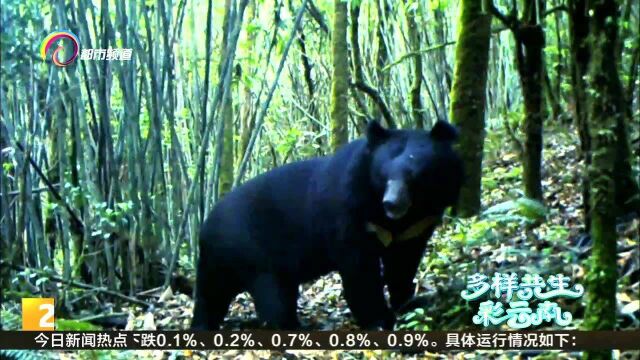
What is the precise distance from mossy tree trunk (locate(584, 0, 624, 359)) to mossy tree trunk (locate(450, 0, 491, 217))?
0.63 meters

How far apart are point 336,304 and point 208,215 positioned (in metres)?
0.65

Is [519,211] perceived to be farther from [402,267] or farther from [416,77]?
[416,77]

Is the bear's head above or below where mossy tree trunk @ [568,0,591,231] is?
below

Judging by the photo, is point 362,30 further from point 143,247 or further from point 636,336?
point 636,336

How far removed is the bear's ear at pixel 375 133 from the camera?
3748mm

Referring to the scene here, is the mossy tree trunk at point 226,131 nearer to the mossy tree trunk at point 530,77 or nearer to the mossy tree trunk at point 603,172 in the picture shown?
the mossy tree trunk at point 530,77

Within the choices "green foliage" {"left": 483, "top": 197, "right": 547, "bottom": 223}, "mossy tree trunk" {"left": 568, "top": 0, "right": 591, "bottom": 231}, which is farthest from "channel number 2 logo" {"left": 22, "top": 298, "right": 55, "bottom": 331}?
"mossy tree trunk" {"left": 568, "top": 0, "right": 591, "bottom": 231}

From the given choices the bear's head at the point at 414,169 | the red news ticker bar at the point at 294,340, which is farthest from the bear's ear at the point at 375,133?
the red news ticker bar at the point at 294,340

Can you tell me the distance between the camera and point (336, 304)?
4.05 m

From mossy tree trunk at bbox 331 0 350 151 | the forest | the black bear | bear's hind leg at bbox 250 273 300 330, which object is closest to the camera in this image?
the forest

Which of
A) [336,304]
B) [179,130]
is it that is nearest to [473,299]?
[336,304]

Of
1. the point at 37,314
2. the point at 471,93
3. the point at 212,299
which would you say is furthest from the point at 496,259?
the point at 37,314

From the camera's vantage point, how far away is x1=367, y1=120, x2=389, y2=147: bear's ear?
3.75 meters

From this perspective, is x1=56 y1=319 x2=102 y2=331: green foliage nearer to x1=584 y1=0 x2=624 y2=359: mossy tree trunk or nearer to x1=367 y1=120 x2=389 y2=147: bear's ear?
x1=367 y1=120 x2=389 y2=147: bear's ear
